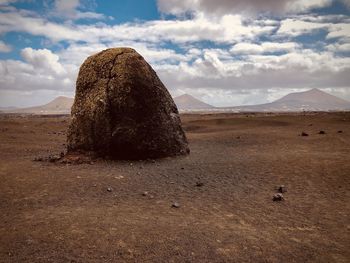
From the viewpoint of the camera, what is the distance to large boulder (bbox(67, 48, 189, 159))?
1553 cm

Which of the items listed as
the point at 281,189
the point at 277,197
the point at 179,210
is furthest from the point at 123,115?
the point at 277,197

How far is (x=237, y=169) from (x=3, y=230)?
8.82 metres

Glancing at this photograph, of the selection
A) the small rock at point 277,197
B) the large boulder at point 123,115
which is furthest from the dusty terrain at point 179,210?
the large boulder at point 123,115

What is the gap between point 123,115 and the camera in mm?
15602

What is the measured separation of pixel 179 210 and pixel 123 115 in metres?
7.71

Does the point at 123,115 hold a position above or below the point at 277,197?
above

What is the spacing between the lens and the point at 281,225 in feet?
26.1

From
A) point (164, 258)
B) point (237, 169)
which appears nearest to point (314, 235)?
point (164, 258)

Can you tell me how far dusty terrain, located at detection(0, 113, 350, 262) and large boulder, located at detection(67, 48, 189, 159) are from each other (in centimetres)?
97

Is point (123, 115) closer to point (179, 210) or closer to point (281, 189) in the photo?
point (179, 210)

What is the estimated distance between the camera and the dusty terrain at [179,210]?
6.54 meters

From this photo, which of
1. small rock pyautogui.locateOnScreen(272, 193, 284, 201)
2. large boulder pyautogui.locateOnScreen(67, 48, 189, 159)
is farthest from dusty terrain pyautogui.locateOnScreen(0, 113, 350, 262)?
large boulder pyautogui.locateOnScreen(67, 48, 189, 159)

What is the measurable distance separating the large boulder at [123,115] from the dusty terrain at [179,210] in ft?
3.18

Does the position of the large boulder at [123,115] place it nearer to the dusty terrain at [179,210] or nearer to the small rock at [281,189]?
the dusty terrain at [179,210]
